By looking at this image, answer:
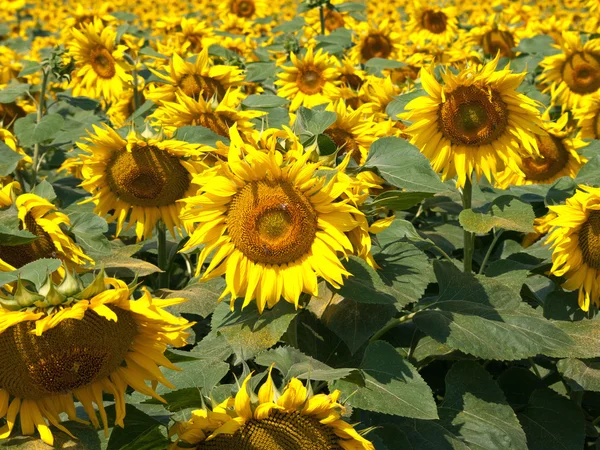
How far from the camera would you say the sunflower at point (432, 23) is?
21.3 ft

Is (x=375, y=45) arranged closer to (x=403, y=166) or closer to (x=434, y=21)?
(x=434, y=21)

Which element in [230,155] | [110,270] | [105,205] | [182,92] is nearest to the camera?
[230,155]

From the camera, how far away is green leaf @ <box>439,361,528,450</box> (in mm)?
2379

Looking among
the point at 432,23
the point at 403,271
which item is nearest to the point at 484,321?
the point at 403,271

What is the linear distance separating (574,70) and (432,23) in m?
1.70

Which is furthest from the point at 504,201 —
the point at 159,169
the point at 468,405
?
the point at 159,169

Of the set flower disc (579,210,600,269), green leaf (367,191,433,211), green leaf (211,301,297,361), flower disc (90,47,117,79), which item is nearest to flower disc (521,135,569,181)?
flower disc (579,210,600,269)

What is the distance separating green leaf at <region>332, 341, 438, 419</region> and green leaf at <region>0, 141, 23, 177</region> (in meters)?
1.57

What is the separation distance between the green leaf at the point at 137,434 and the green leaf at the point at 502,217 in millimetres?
1376

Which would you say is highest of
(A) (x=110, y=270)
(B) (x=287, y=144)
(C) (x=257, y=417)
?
(B) (x=287, y=144)

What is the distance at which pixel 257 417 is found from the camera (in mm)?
1773

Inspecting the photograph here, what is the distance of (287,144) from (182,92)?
4.36 feet

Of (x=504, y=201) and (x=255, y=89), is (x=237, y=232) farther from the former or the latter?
(x=255, y=89)

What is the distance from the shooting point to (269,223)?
7.08 feet
